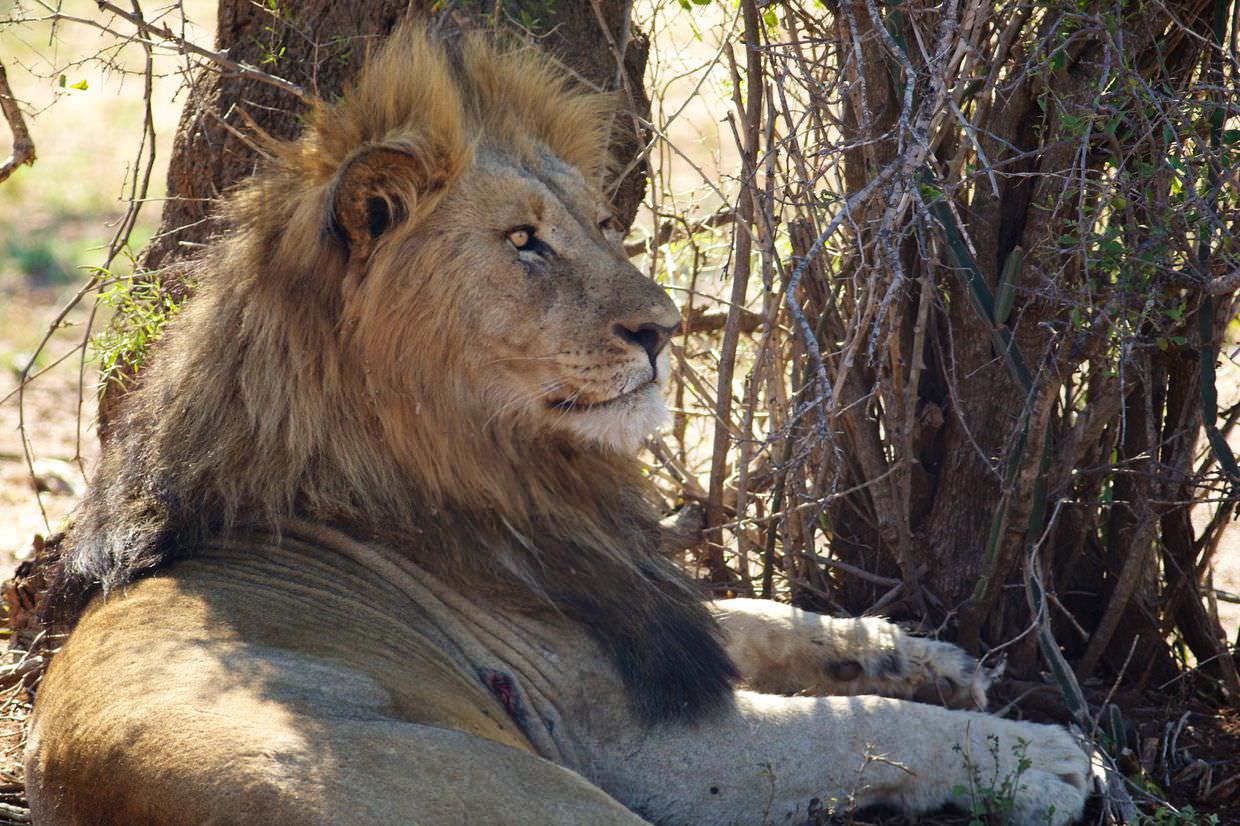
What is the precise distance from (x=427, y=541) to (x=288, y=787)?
1.05 metres

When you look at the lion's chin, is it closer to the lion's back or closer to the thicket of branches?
the thicket of branches

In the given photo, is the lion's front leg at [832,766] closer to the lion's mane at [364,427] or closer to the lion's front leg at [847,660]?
the lion's mane at [364,427]

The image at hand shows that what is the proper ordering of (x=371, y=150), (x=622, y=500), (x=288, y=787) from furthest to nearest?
(x=622, y=500) < (x=371, y=150) < (x=288, y=787)

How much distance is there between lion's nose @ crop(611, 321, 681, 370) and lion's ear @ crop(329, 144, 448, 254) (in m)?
0.57

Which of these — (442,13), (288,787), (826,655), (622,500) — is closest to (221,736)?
(288,787)

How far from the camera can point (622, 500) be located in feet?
12.3

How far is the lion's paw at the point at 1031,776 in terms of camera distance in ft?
10.5

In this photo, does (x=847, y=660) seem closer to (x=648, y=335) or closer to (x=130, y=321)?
(x=648, y=335)

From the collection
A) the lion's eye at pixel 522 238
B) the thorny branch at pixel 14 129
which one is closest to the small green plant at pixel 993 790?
the lion's eye at pixel 522 238

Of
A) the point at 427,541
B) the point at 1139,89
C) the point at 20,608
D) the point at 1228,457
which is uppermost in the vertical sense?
the point at 1139,89

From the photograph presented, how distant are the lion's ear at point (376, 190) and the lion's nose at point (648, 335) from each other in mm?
566

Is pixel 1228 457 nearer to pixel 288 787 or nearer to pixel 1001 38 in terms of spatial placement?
pixel 1001 38

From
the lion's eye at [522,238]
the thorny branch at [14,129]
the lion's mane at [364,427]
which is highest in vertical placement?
the thorny branch at [14,129]

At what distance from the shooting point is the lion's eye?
11.0 ft
